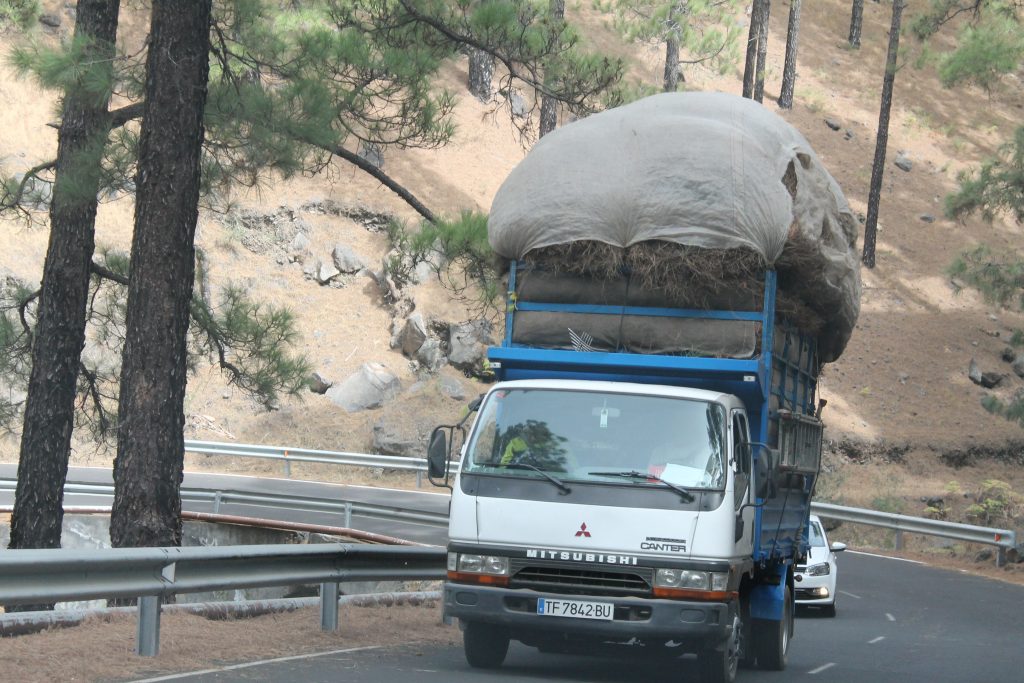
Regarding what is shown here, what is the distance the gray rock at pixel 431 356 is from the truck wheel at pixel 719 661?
2508 cm

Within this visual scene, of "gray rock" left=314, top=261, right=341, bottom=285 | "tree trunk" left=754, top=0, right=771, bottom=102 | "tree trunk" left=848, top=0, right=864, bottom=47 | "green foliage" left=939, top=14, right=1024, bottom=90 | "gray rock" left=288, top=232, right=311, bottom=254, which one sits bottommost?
"gray rock" left=314, top=261, right=341, bottom=285

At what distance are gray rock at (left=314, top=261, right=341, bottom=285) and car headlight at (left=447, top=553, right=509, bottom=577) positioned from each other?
28925 mm

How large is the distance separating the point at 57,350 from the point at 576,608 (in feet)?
26.3

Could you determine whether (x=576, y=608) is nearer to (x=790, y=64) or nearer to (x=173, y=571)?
(x=173, y=571)

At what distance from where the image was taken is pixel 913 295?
44781 millimetres

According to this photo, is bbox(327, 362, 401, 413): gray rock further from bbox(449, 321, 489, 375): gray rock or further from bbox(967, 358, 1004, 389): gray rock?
bbox(967, 358, 1004, 389): gray rock

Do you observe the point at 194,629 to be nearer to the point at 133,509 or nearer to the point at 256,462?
the point at 133,509

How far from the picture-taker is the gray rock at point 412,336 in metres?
34.9

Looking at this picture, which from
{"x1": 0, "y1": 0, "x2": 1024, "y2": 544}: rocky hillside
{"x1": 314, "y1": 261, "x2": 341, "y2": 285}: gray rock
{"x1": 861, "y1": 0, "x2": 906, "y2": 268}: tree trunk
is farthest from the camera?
{"x1": 861, "y1": 0, "x2": 906, "y2": 268}: tree trunk

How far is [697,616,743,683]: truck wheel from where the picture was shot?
30.5 ft

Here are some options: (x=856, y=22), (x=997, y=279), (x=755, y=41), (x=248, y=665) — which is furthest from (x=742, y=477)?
(x=856, y=22)

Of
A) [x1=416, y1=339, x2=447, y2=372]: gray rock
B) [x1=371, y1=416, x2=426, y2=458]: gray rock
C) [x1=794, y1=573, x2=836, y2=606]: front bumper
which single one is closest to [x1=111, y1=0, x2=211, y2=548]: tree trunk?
[x1=794, y1=573, x2=836, y2=606]: front bumper

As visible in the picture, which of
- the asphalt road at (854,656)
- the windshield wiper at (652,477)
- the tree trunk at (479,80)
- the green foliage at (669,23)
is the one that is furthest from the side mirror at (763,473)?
the tree trunk at (479,80)

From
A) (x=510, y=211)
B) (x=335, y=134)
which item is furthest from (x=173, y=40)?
(x=510, y=211)
